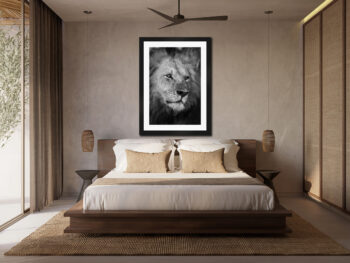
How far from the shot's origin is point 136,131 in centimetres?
562

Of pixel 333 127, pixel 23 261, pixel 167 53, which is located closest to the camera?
pixel 23 261

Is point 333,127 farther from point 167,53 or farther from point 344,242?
point 167,53

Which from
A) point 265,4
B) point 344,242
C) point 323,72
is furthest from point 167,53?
point 344,242

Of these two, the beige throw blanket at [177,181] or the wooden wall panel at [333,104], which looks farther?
the wooden wall panel at [333,104]

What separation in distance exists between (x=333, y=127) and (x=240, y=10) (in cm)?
202

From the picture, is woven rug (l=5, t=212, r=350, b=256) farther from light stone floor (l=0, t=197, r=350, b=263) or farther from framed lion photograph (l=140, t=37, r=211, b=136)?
framed lion photograph (l=140, t=37, r=211, b=136)

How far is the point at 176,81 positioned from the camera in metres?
Result: 5.56

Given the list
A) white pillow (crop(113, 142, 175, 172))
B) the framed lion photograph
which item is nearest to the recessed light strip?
the framed lion photograph

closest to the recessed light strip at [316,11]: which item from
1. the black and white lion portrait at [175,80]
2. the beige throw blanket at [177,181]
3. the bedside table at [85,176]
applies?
the black and white lion portrait at [175,80]

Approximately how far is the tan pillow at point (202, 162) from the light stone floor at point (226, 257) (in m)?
1.18

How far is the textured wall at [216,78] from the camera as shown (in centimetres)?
560

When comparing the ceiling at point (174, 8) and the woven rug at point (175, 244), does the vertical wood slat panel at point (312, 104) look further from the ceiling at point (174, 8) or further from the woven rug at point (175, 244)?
the woven rug at point (175, 244)

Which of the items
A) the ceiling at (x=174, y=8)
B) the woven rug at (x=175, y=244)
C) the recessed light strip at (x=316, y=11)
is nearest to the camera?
the woven rug at (x=175, y=244)

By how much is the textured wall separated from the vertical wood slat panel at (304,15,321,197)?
180 mm
